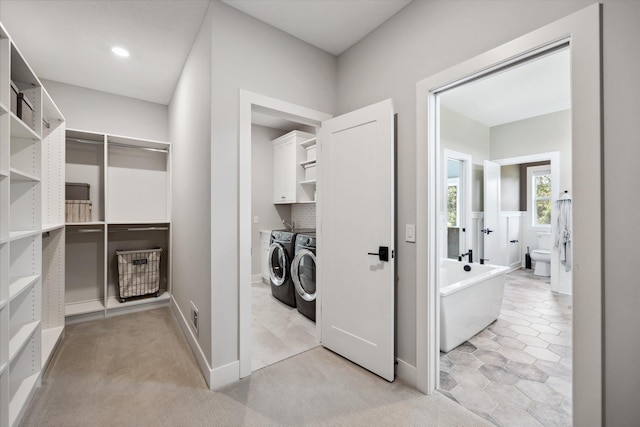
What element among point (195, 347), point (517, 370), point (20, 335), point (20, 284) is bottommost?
point (517, 370)

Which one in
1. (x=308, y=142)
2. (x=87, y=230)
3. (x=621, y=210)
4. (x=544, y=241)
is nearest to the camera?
(x=621, y=210)

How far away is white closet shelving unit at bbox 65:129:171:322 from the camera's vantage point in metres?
3.24

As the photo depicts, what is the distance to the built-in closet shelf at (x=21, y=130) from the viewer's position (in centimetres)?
161

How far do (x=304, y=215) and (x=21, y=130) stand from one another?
341 centimetres

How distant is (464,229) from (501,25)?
3267 mm

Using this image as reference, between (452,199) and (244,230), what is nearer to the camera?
(244,230)

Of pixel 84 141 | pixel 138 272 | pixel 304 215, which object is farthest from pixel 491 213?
pixel 84 141

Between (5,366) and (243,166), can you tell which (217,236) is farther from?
(5,366)

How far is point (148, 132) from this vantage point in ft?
12.1

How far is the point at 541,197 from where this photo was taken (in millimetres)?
5887

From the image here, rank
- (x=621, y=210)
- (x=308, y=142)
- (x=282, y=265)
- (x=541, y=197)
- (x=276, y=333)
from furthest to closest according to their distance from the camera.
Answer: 1. (x=541, y=197)
2. (x=308, y=142)
3. (x=282, y=265)
4. (x=276, y=333)
5. (x=621, y=210)

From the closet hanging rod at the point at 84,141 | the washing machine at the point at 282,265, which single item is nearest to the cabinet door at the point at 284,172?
the washing machine at the point at 282,265

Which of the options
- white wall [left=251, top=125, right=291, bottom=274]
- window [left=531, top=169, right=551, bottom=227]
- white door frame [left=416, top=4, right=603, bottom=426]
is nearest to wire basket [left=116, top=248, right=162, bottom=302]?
white wall [left=251, top=125, right=291, bottom=274]

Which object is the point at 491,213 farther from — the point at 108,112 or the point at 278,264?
the point at 108,112
